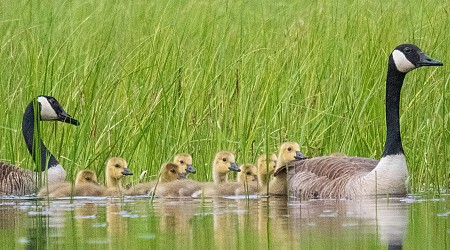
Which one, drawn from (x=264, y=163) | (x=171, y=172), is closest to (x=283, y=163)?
(x=264, y=163)

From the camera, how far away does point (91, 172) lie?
1129 centimetres

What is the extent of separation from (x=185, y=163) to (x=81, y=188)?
1.14 meters

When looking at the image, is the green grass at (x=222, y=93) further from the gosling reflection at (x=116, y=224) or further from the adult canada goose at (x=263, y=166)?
the gosling reflection at (x=116, y=224)

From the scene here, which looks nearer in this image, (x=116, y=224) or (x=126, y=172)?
(x=116, y=224)

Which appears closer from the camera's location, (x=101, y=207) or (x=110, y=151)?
(x=101, y=207)

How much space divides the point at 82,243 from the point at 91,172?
3951 millimetres

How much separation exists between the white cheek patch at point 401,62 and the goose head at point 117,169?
9.84 ft

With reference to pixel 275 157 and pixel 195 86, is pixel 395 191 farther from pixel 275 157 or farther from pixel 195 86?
pixel 195 86

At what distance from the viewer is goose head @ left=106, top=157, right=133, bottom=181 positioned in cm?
1127

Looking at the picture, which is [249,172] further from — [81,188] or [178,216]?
[178,216]

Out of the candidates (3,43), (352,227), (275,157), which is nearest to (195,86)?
(275,157)

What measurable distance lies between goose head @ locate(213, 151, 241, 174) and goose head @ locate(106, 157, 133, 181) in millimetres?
915

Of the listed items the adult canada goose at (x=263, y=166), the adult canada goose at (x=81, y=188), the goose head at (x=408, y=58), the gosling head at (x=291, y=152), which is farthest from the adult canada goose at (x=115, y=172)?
the goose head at (x=408, y=58)

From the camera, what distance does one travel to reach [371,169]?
11.1m
